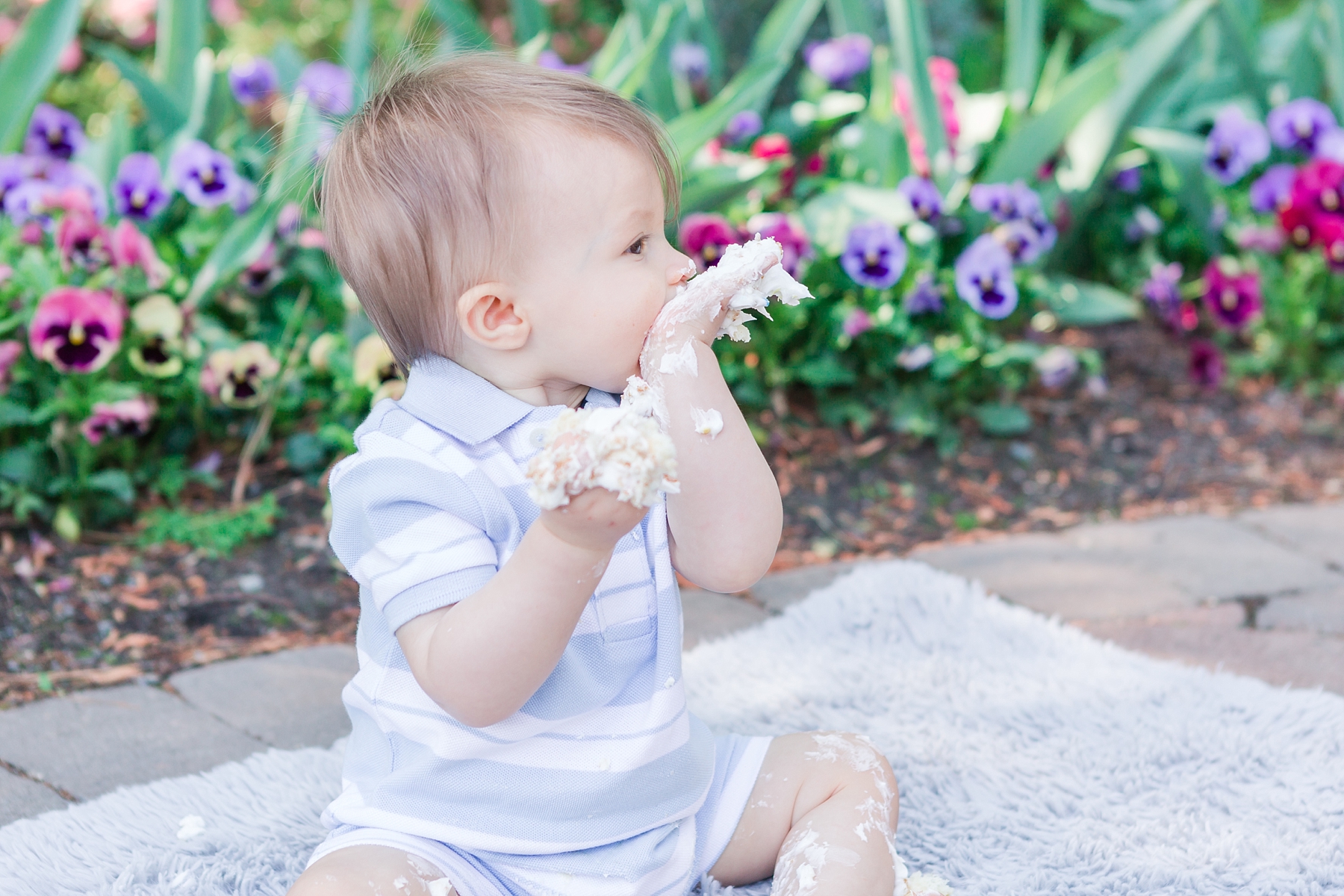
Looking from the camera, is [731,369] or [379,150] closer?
[379,150]

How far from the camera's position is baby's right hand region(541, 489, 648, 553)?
0.91m

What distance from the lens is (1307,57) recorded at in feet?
9.94

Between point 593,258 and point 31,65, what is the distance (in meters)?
1.87

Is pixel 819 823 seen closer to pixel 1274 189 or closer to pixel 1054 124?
pixel 1054 124

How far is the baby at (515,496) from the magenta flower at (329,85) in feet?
5.16

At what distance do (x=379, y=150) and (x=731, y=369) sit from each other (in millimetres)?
1533

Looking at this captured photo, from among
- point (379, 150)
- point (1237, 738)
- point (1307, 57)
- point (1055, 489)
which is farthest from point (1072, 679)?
point (1307, 57)

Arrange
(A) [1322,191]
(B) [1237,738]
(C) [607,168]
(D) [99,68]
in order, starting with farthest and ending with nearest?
(D) [99,68]
(A) [1322,191]
(B) [1237,738]
(C) [607,168]

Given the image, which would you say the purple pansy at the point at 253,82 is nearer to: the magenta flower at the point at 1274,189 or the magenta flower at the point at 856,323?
the magenta flower at the point at 856,323

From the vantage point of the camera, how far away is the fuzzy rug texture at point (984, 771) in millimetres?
1266

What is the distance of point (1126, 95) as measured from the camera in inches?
109

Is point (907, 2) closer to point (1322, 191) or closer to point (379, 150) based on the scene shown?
point (1322, 191)

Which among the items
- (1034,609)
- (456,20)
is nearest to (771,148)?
(456,20)

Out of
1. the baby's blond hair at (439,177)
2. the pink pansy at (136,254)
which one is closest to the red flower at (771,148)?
the pink pansy at (136,254)
